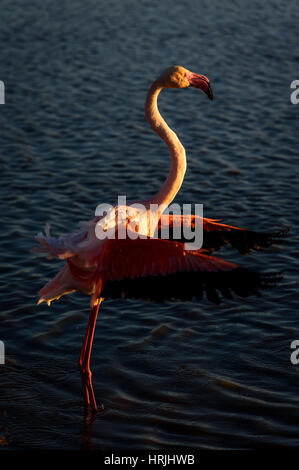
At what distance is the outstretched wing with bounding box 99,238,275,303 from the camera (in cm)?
477

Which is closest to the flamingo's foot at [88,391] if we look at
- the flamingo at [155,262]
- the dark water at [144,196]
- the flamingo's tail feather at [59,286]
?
the flamingo at [155,262]

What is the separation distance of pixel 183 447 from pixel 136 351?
135 centimetres

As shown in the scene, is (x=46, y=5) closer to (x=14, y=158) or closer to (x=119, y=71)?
(x=119, y=71)

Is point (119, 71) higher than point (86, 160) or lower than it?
higher

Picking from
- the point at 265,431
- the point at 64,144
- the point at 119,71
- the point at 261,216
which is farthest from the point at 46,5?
the point at 265,431

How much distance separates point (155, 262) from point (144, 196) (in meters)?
4.49

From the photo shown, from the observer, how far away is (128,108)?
43.3 ft
